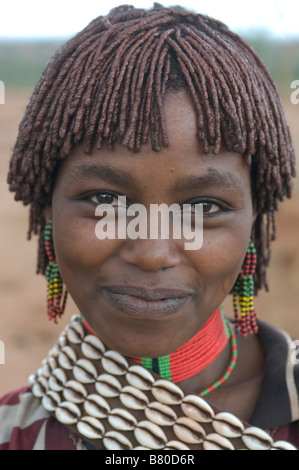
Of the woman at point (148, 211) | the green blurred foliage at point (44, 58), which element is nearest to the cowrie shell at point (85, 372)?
the woman at point (148, 211)

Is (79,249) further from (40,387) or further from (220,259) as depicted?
(40,387)

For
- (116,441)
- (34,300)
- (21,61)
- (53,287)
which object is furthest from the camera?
(21,61)

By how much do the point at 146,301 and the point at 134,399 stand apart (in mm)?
359

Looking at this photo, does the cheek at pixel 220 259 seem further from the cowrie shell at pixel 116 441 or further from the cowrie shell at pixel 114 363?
the cowrie shell at pixel 116 441

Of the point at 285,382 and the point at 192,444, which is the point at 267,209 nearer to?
the point at 285,382

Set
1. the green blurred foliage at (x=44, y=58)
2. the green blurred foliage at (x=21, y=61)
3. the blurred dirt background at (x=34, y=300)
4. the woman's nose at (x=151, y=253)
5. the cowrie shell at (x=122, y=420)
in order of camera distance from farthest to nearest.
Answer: the green blurred foliage at (x=21, y=61)
the green blurred foliage at (x=44, y=58)
the blurred dirt background at (x=34, y=300)
the cowrie shell at (x=122, y=420)
the woman's nose at (x=151, y=253)

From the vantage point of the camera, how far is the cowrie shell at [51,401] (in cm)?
169

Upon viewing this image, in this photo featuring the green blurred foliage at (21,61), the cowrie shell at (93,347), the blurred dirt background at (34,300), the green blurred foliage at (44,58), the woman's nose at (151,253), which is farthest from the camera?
the green blurred foliage at (21,61)

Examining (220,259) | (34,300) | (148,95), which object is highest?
(148,95)

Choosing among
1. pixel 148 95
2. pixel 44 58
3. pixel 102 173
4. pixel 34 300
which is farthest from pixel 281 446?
pixel 44 58

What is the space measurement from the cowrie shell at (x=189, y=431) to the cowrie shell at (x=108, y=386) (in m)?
0.20

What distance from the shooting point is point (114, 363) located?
168 cm

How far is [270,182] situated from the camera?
162 cm

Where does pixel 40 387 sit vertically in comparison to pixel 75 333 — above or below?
below
